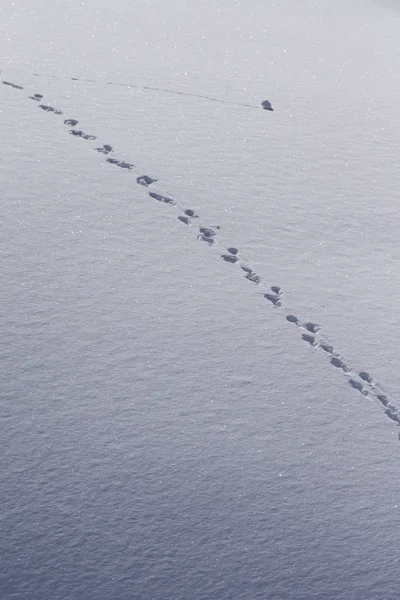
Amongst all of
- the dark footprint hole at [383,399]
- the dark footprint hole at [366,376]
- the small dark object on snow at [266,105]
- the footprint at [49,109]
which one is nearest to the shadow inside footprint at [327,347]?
the dark footprint hole at [366,376]

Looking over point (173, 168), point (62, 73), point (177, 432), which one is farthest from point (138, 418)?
point (62, 73)

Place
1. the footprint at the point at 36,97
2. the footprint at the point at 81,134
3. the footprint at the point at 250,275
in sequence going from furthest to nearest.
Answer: the footprint at the point at 36,97
the footprint at the point at 81,134
the footprint at the point at 250,275

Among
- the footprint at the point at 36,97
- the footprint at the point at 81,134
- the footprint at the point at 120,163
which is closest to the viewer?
the footprint at the point at 120,163

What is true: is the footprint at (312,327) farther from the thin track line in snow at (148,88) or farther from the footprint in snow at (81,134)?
the thin track line in snow at (148,88)

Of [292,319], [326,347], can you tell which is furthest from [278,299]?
[326,347]

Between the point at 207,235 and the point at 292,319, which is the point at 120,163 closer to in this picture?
the point at 207,235

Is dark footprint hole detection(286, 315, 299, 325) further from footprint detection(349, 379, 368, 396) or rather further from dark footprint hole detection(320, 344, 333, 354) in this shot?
footprint detection(349, 379, 368, 396)
